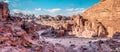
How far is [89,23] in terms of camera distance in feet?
237

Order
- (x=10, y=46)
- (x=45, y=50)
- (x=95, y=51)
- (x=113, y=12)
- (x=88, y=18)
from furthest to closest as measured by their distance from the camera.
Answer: (x=88, y=18), (x=113, y=12), (x=95, y=51), (x=45, y=50), (x=10, y=46)

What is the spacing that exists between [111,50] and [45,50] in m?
11.8

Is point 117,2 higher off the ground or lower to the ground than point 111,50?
higher

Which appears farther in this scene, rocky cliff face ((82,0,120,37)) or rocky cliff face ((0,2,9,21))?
rocky cliff face ((82,0,120,37))

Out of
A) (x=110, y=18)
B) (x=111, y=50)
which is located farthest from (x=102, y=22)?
(x=111, y=50)

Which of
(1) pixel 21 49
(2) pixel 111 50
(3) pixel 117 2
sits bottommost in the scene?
(2) pixel 111 50

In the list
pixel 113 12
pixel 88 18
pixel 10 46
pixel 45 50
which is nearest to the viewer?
pixel 10 46

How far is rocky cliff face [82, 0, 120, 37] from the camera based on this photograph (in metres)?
69.6

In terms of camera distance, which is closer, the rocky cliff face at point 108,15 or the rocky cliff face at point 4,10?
the rocky cliff face at point 4,10

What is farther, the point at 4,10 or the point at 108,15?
the point at 108,15

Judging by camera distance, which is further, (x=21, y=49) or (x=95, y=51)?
(x=95, y=51)

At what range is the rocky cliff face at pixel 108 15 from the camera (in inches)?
2741

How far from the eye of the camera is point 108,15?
72438mm

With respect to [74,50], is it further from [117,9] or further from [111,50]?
[117,9]
